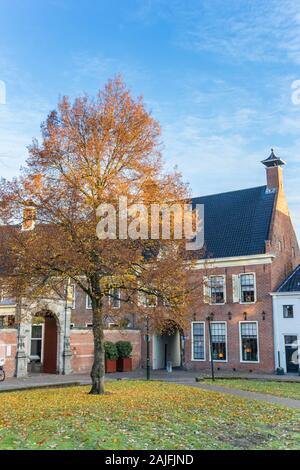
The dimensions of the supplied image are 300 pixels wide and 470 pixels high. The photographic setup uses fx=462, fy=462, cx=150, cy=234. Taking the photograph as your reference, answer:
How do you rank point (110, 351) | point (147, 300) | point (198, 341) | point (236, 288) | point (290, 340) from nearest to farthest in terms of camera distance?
point (147, 300) → point (290, 340) → point (110, 351) → point (236, 288) → point (198, 341)

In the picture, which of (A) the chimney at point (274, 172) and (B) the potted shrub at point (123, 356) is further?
(A) the chimney at point (274, 172)

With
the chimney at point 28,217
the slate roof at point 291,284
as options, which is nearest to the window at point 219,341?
the slate roof at point 291,284

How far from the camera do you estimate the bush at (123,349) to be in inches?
1220

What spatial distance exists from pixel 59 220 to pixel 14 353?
12346 millimetres

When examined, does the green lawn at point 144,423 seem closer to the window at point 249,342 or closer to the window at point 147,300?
the window at point 147,300

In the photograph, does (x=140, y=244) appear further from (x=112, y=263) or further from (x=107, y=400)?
(x=107, y=400)

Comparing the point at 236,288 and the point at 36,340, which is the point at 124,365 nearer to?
the point at 36,340

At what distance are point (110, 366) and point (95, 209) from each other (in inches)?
695

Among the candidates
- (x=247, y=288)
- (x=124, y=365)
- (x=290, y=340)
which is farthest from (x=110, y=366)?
(x=290, y=340)

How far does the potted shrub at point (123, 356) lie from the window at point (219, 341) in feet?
19.2

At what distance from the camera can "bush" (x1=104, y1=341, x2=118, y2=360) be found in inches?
1163

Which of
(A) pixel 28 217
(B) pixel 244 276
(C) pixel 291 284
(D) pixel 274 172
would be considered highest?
(D) pixel 274 172

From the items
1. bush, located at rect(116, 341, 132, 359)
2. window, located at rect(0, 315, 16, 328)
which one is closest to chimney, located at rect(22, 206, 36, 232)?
window, located at rect(0, 315, 16, 328)

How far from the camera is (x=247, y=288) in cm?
3130
